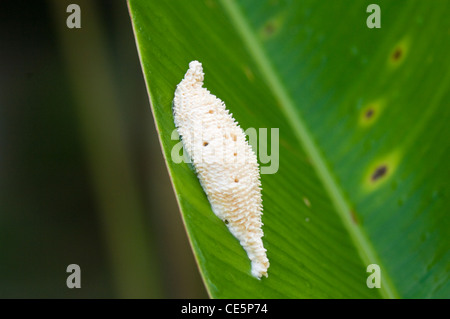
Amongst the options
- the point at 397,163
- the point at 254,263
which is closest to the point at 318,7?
the point at 397,163

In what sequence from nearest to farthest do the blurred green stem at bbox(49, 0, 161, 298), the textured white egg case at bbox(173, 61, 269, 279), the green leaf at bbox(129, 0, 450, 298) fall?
the textured white egg case at bbox(173, 61, 269, 279) < the green leaf at bbox(129, 0, 450, 298) < the blurred green stem at bbox(49, 0, 161, 298)

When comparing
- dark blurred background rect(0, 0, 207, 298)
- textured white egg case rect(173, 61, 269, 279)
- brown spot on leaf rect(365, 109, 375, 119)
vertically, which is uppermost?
dark blurred background rect(0, 0, 207, 298)

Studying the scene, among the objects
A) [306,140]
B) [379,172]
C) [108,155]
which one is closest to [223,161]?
[306,140]

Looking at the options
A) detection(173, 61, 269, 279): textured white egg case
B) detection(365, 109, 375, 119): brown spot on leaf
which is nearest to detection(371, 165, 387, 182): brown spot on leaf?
detection(365, 109, 375, 119): brown spot on leaf

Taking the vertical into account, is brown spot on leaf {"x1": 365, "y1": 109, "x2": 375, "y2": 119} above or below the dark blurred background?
below

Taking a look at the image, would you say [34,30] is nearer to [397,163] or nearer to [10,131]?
[10,131]

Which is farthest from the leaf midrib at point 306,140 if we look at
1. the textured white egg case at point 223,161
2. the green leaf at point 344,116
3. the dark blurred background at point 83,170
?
the dark blurred background at point 83,170

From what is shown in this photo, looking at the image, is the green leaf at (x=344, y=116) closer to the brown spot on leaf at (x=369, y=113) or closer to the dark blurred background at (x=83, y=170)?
the brown spot on leaf at (x=369, y=113)

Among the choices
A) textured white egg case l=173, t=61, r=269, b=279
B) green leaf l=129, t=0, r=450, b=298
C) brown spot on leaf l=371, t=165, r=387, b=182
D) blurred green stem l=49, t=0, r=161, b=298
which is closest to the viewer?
textured white egg case l=173, t=61, r=269, b=279

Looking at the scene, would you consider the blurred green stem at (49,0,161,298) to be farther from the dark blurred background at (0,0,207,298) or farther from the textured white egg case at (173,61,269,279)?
the textured white egg case at (173,61,269,279)
